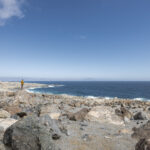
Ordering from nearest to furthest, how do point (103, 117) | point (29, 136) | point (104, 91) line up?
point (29, 136)
point (103, 117)
point (104, 91)

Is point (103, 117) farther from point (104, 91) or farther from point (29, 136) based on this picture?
point (104, 91)

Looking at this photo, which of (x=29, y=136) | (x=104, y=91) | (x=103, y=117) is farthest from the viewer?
(x=104, y=91)

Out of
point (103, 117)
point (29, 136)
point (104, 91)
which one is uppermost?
point (29, 136)

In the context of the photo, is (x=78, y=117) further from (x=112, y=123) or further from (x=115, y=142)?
(x=115, y=142)

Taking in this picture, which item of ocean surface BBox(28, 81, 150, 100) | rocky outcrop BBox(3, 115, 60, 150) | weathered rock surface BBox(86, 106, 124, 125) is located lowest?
ocean surface BBox(28, 81, 150, 100)

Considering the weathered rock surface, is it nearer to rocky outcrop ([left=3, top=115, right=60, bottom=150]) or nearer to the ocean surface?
rocky outcrop ([left=3, top=115, right=60, bottom=150])

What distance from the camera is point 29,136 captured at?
358cm

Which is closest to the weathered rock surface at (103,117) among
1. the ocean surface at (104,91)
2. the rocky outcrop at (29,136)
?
the rocky outcrop at (29,136)

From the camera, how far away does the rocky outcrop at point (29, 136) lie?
3.46m

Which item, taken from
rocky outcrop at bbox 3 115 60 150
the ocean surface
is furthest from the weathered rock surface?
the ocean surface

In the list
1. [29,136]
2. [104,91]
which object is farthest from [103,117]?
[104,91]

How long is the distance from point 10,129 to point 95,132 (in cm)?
339

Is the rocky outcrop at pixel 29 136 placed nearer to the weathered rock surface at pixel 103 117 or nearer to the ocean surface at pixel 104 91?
the weathered rock surface at pixel 103 117

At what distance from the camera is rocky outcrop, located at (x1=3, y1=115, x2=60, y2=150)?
346 cm
